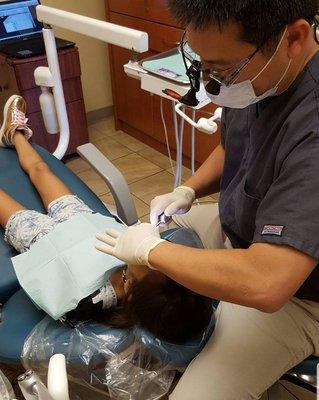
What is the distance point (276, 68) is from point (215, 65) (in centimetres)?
13

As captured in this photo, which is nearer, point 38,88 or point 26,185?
point 26,185

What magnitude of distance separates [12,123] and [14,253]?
698 mm

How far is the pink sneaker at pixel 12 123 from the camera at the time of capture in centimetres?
187

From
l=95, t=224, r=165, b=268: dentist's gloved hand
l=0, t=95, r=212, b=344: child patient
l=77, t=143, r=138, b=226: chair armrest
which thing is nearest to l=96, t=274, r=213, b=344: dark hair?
l=0, t=95, r=212, b=344: child patient

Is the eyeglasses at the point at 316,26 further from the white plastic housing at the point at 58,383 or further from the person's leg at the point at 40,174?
the person's leg at the point at 40,174

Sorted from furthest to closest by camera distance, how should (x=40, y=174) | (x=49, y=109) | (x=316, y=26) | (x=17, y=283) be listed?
1. (x=49, y=109)
2. (x=40, y=174)
3. (x=17, y=283)
4. (x=316, y=26)

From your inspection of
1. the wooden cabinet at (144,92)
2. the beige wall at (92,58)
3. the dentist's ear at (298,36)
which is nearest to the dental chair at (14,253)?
the dentist's ear at (298,36)

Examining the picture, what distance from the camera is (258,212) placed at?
89cm

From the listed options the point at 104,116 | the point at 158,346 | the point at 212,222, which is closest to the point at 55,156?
the point at 212,222

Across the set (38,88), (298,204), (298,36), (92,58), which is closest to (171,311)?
(298,204)

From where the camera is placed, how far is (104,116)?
140 inches

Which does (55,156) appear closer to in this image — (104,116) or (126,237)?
(126,237)

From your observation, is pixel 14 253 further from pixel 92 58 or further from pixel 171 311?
pixel 92 58

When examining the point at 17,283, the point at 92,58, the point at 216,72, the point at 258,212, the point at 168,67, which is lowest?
the point at 17,283
